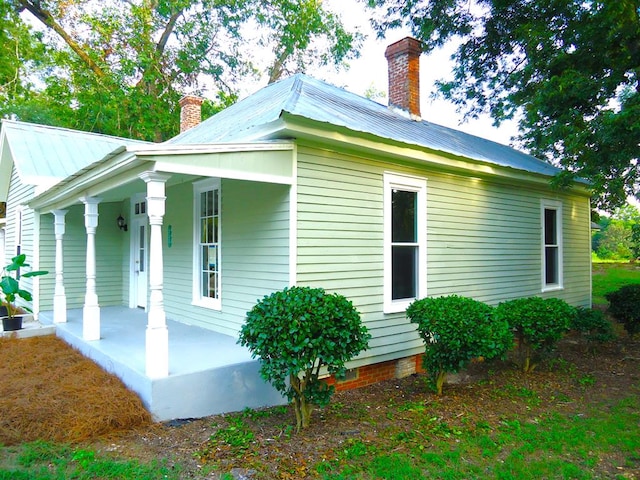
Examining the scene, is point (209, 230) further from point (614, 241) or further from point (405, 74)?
point (614, 241)

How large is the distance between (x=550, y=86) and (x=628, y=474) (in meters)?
6.07

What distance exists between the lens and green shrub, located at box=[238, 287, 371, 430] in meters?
4.03

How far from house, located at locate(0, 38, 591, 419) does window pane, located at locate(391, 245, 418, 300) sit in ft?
0.09

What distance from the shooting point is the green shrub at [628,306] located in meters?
8.86

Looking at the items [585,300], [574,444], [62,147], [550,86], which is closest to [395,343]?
[574,444]

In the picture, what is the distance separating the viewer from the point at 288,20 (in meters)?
21.5

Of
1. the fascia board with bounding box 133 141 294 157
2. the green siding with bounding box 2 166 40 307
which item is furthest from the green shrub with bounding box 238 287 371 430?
the green siding with bounding box 2 166 40 307

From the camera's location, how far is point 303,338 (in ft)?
13.2

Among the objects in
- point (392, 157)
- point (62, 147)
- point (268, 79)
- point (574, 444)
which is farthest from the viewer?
point (268, 79)

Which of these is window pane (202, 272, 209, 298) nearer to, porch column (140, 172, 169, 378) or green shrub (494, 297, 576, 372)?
porch column (140, 172, 169, 378)

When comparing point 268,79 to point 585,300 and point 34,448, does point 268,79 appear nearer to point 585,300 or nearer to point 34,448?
point 585,300

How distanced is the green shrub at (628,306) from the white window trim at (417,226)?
5.14 meters

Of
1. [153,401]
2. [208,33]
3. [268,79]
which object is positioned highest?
[208,33]

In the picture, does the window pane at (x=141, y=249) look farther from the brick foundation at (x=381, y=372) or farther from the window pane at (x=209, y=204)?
the brick foundation at (x=381, y=372)
